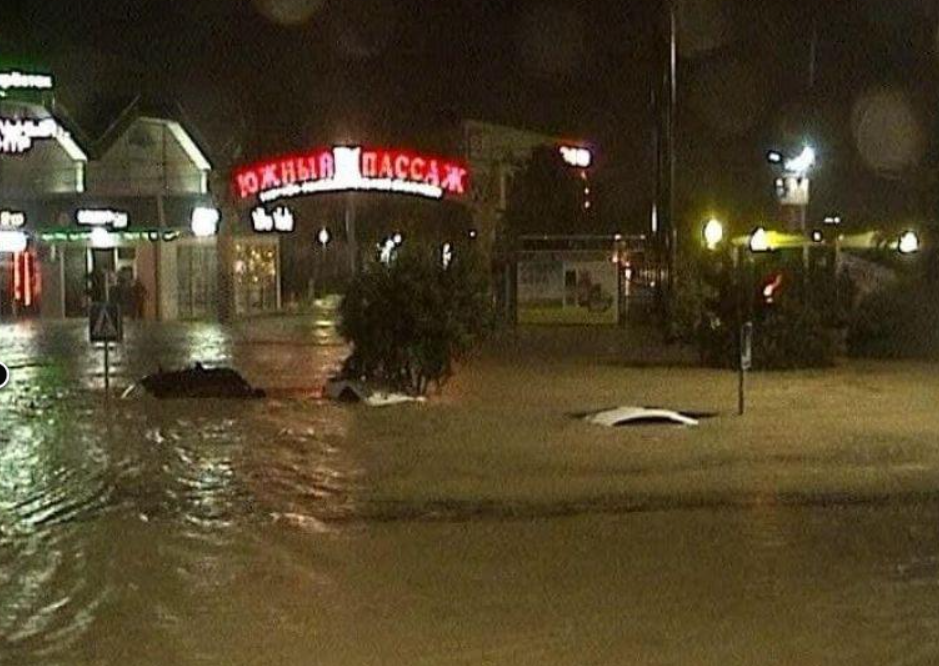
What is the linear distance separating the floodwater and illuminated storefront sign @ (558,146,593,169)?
63.0m

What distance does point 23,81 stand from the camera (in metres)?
58.8

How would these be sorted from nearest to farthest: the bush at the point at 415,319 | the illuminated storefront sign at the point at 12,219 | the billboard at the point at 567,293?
the bush at the point at 415,319
the billboard at the point at 567,293
the illuminated storefront sign at the point at 12,219

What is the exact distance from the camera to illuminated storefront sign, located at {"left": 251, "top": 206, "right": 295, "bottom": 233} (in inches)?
2469

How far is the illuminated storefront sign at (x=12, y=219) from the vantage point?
60875 mm

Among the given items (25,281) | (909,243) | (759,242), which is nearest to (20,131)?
(25,281)

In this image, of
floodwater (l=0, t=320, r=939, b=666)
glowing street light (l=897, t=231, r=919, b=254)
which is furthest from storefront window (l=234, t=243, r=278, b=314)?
floodwater (l=0, t=320, r=939, b=666)

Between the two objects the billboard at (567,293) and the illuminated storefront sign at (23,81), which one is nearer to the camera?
the billboard at (567,293)

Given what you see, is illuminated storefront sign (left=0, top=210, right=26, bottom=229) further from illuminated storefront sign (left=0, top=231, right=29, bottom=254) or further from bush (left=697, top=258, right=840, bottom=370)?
bush (left=697, top=258, right=840, bottom=370)

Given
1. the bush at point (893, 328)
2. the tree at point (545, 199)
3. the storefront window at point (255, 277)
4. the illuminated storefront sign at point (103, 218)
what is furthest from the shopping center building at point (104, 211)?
the bush at point (893, 328)

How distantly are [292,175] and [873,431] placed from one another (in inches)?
1097

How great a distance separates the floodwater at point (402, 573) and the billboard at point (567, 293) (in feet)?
108

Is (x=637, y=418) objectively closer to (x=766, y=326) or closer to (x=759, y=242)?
(x=766, y=326)

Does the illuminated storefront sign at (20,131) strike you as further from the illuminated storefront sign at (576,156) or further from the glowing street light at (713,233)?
the illuminated storefront sign at (576,156)

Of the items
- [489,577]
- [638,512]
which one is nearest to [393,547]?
[489,577]
